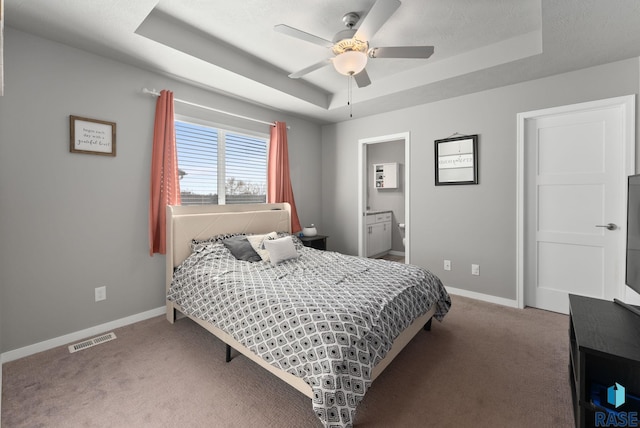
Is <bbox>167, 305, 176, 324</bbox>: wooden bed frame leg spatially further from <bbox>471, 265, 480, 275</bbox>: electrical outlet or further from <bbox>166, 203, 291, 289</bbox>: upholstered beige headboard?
<bbox>471, 265, 480, 275</bbox>: electrical outlet

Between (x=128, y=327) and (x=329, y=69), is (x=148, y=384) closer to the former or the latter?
(x=128, y=327)

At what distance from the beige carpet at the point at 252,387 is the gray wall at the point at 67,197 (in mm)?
357

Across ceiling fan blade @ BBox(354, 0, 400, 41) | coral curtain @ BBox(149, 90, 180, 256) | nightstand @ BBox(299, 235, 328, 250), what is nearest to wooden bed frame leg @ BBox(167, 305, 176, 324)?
coral curtain @ BBox(149, 90, 180, 256)

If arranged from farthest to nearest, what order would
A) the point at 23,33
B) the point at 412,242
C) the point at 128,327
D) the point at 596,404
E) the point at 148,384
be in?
1. the point at 412,242
2. the point at 128,327
3. the point at 23,33
4. the point at 148,384
5. the point at 596,404

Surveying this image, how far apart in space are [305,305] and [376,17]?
1.83 metres

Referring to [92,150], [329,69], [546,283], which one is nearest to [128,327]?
[92,150]

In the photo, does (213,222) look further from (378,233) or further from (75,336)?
(378,233)

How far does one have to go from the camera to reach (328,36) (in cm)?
259

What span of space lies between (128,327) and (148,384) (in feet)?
3.48

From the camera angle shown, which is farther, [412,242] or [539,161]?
[412,242]

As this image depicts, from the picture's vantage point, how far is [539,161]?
310 centimetres

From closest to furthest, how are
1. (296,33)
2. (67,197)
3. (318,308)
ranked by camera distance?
1. (318,308)
2. (296,33)
3. (67,197)

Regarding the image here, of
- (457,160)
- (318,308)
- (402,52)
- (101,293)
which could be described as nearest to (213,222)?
(101,293)

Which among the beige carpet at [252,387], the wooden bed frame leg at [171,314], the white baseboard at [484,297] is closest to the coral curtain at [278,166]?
the wooden bed frame leg at [171,314]
